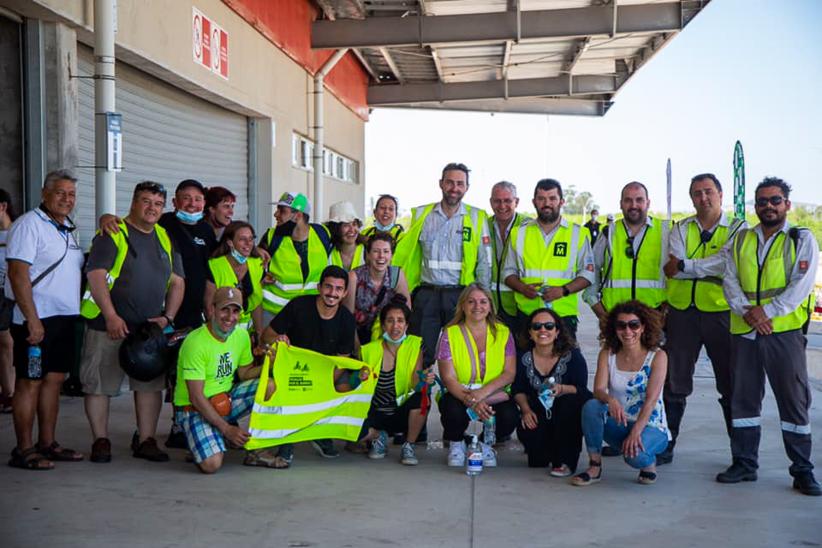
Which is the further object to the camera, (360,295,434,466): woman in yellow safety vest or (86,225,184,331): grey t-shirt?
(360,295,434,466): woman in yellow safety vest

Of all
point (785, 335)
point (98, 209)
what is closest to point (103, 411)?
point (98, 209)

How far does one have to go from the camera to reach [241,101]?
12477 millimetres

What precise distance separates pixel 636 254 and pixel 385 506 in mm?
2692

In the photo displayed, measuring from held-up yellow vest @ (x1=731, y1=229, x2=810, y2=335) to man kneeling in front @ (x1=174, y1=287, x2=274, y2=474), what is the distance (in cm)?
313

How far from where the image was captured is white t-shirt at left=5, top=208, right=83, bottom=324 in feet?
18.0

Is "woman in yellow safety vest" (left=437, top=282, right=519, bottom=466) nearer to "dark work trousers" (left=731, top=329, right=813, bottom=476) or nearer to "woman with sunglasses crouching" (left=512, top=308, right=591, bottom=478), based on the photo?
"woman with sunglasses crouching" (left=512, top=308, right=591, bottom=478)

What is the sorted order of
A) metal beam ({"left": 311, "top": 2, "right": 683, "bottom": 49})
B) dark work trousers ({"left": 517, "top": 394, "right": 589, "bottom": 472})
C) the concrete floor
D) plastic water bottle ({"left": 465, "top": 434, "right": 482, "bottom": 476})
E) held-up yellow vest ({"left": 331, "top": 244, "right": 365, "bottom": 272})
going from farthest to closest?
metal beam ({"left": 311, "top": 2, "right": 683, "bottom": 49}) < held-up yellow vest ({"left": 331, "top": 244, "right": 365, "bottom": 272}) < dark work trousers ({"left": 517, "top": 394, "right": 589, "bottom": 472}) < plastic water bottle ({"left": 465, "top": 434, "right": 482, "bottom": 476}) < the concrete floor

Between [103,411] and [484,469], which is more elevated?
[103,411]

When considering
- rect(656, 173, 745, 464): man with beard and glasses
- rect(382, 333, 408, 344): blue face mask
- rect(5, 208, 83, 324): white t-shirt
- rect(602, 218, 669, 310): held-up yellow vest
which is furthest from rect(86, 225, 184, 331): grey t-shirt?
rect(656, 173, 745, 464): man with beard and glasses

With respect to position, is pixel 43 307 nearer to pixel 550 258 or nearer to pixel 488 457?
pixel 488 457

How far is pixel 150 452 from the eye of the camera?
600 cm

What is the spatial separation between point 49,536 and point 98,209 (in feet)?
12.4

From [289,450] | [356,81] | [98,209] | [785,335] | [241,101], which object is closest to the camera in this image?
[785,335]

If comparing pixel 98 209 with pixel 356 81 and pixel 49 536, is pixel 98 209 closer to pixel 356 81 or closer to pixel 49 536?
pixel 49 536
